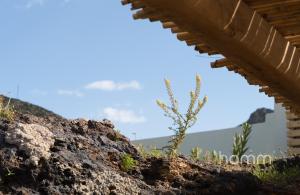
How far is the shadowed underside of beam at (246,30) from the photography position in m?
2.73

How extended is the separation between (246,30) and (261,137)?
40.9 feet

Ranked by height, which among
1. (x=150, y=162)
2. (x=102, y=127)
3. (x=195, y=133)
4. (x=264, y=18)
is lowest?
(x=150, y=162)

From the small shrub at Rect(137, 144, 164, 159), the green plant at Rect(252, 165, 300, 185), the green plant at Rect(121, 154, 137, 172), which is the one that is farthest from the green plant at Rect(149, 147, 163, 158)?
the green plant at Rect(252, 165, 300, 185)

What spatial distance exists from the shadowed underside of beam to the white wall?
10664 mm

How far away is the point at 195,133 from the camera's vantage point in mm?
16641

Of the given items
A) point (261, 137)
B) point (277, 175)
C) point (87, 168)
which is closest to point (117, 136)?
point (87, 168)

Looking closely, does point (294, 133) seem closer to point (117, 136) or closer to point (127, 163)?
point (117, 136)

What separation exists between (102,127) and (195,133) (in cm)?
1222

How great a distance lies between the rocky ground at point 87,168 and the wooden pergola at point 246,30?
772 millimetres

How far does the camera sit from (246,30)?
3.16m

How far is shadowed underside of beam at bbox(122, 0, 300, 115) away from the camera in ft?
8.97

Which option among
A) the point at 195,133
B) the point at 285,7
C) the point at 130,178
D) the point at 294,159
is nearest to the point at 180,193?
the point at 130,178

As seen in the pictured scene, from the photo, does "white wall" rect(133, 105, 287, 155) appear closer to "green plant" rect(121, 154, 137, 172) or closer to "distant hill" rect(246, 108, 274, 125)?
"distant hill" rect(246, 108, 274, 125)

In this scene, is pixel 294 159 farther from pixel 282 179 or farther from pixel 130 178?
pixel 130 178
